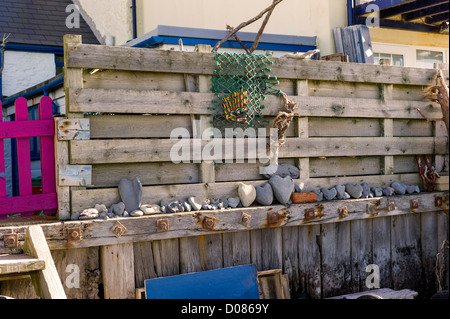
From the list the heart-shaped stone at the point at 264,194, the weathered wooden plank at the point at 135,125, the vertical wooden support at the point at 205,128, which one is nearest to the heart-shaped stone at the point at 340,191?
the heart-shaped stone at the point at 264,194

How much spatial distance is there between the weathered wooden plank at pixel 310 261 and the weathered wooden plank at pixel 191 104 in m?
1.27

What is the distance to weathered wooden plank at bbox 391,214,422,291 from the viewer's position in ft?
20.5

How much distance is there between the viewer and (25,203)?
4777 mm

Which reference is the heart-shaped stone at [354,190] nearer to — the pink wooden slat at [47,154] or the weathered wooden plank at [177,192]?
the weathered wooden plank at [177,192]

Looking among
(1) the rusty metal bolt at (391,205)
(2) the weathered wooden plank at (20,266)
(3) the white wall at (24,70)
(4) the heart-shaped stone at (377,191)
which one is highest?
(3) the white wall at (24,70)

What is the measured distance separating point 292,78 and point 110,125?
203 cm

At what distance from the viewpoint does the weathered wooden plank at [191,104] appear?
4.72 metres

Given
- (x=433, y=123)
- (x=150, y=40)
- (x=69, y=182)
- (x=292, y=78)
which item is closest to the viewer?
(x=69, y=182)

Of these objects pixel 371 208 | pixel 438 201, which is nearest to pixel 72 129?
pixel 371 208

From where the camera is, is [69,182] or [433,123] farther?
[433,123]

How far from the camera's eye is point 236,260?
17.3 feet

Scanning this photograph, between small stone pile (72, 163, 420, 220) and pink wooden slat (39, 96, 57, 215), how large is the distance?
0.44 meters
